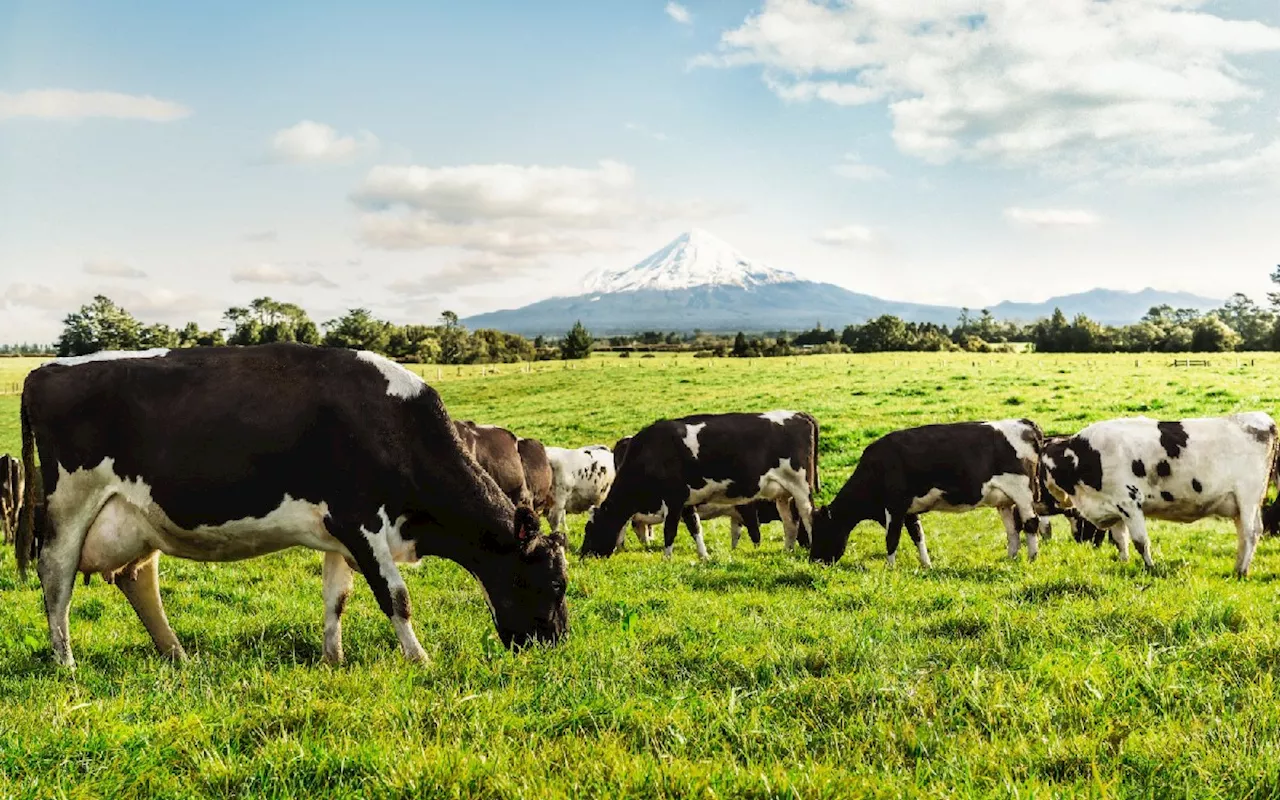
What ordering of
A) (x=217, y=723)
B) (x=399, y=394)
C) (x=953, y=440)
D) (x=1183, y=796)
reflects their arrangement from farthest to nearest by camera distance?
(x=953, y=440) → (x=399, y=394) → (x=217, y=723) → (x=1183, y=796)

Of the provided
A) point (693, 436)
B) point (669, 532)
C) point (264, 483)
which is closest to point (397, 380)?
point (264, 483)

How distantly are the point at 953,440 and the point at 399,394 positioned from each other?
9.31 metres

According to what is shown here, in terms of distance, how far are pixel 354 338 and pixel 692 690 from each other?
114370 mm

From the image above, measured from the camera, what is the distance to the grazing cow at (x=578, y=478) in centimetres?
1952

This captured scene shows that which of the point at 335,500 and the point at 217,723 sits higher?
the point at 335,500

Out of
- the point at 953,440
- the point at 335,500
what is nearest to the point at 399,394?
the point at 335,500

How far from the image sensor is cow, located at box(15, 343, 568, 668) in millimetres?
6488

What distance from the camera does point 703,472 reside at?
14641mm

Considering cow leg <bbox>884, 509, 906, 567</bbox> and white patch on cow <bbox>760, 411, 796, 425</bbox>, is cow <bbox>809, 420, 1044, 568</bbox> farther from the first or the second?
white patch on cow <bbox>760, 411, 796, 425</bbox>

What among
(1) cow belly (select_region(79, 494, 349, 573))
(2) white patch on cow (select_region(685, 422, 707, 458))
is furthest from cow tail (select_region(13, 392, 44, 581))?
(2) white patch on cow (select_region(685, 422, 707, 458))

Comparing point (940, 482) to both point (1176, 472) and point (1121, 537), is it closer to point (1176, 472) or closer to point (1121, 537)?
point (1121, 537)

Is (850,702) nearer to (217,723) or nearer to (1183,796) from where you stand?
(1183,796)

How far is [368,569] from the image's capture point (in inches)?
257

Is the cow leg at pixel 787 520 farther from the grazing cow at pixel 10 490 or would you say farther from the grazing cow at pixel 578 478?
the grazing cow at pixel 10 490
